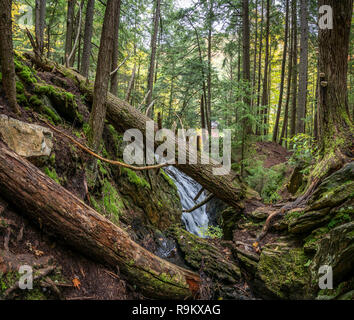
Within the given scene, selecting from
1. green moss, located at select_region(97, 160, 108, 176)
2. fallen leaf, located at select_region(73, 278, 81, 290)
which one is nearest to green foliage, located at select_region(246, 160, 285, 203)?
green moss, located at select_region(97, 160, 108, 176)

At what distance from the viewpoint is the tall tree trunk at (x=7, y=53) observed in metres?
2.81

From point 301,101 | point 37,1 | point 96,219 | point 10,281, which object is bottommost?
point 10,281

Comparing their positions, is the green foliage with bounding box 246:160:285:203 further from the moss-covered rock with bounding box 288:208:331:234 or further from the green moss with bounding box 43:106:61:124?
the green moss with bounding box 43:106:61:124

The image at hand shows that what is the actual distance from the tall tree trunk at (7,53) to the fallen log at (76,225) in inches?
38.5

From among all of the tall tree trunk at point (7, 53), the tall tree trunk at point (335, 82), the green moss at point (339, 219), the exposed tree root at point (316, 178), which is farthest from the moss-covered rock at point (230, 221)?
the tall tree trunk at point (7, 53)

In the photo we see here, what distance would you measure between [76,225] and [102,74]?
2.98 meters

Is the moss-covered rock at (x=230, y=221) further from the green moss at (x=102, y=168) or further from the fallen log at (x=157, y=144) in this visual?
the green moss at (x=102, y=168)

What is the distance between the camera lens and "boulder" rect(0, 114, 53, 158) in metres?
2.83

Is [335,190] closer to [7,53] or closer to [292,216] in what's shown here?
[292,216]

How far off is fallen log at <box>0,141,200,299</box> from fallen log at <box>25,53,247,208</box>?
2.59 m

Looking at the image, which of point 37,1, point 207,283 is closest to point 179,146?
point 207,283
